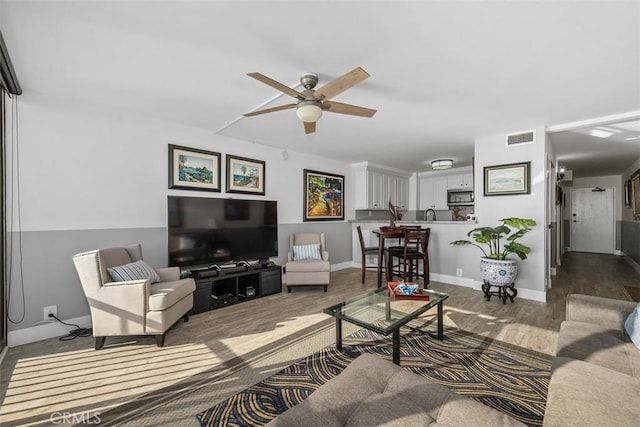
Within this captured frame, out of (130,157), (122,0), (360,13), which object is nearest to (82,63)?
(122,0)

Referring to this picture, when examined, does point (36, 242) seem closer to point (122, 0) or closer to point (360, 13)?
point (122, 0)

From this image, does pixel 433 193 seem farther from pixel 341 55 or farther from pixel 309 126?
pixel 341 55

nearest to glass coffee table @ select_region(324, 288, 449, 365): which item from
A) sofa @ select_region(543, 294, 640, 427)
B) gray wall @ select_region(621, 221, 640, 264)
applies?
sofa @ select_region(543, 294, 640, 427)

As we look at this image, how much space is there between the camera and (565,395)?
1053 mm

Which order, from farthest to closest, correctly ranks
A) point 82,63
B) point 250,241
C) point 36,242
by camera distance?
point 250,241 → point 36,242 → point 82,63

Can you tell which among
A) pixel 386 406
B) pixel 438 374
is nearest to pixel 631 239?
pixel 438 374

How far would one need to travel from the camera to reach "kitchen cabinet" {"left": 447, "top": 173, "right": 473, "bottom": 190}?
6.44 meters

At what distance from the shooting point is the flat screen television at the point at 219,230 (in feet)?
10.6

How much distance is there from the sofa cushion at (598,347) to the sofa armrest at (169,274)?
3.26 metres

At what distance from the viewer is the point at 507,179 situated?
12.5 feet

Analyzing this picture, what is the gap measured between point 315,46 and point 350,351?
2.32 meters

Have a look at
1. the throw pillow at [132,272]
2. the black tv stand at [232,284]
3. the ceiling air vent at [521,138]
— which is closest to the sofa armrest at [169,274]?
the throw pillow at [132,272]

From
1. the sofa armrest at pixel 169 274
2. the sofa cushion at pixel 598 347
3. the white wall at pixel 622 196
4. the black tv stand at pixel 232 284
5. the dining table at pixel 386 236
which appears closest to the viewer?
the sofa cushion at pixel 598 347

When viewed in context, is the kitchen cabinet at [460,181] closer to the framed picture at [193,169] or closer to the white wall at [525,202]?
the white wall at [525,202]
